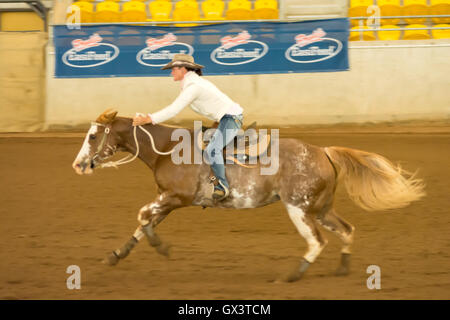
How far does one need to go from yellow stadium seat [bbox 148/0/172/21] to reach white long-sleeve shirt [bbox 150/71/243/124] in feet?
34.9

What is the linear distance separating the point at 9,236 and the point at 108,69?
25.5 ft

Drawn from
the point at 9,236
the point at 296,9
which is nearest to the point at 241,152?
the point at 9,236

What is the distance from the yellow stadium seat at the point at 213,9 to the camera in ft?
55.9

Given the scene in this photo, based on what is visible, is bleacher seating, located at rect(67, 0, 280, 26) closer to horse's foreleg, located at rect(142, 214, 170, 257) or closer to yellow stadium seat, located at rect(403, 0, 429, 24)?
yellow stadium seat, located at rect(403, 0, 429, 24)

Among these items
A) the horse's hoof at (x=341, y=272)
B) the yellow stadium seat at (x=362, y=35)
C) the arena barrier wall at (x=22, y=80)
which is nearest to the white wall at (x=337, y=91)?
the yellow stadium seat at (x=362, y=35)

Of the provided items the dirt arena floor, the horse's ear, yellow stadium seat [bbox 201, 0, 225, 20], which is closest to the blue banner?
yellow stadium seat [bbox 201, 0, 225, 20]

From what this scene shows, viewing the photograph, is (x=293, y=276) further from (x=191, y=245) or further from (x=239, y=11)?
(x=239, y=11)

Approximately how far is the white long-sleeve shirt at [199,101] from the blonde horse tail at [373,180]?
117 centimetres

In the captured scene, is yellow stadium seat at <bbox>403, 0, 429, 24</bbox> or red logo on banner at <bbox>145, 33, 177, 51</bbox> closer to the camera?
red logo on banner at <bbox>145, 33, 177, 51</bbox>

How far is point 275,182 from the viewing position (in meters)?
6.63

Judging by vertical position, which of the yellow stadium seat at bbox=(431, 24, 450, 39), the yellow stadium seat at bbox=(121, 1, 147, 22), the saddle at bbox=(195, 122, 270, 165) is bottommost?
the yellow stadium seat at bbox=(121, 1, 147, 22)

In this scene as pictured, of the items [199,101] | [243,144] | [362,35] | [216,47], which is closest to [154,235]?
[243,144]

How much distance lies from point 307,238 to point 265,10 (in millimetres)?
11291

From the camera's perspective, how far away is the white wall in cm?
1507
